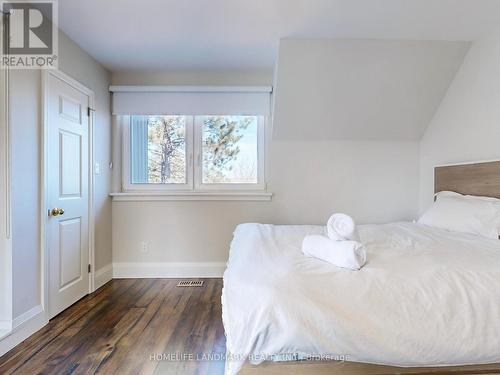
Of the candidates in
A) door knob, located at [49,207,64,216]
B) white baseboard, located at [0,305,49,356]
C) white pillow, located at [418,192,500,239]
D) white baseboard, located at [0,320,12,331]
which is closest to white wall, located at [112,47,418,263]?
white pillow, located at [418,192,500,239]

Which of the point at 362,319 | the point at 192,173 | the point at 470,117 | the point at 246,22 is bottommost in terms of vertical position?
the point at 362,319

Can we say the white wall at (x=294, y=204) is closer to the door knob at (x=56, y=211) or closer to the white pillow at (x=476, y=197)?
the white pillow at (x=476, y=197)

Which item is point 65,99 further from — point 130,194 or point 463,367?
point 463,367

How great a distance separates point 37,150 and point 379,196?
3.18 metres

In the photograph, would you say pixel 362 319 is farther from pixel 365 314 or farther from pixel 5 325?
pixel 5 325

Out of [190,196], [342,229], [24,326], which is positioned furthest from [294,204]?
[24,326]

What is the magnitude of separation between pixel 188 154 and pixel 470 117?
271 cm

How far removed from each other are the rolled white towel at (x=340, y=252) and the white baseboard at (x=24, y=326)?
1943 millimetres

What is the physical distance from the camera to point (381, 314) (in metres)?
0.98

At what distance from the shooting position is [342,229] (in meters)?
1.34

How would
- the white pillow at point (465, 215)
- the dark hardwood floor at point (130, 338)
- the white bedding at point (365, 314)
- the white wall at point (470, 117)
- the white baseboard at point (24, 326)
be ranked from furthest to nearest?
the white wall at point (470, 117), the white pillow at point (465, 215), the white baseboard at point (24, 326), the dark hardwood floor at point (130, 338), the white bedding at point (365, 314)

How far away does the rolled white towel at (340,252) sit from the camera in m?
1.18

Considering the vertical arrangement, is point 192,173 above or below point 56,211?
above

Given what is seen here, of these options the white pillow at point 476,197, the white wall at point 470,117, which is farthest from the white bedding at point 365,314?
the white wall at point 470,117
